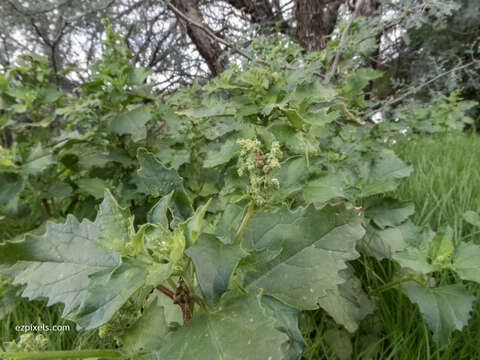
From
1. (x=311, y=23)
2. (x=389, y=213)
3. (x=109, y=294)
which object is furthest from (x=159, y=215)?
(x=311, y=23)

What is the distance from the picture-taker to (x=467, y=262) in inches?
40.1

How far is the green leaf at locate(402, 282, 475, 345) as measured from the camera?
90cm

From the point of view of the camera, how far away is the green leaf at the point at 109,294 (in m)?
0.56

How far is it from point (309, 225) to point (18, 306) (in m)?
1.40

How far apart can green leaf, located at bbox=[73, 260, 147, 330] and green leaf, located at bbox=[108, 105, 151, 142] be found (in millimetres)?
1100

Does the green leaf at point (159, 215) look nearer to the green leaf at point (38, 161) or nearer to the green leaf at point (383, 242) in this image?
the green leaf at point (383, 242)

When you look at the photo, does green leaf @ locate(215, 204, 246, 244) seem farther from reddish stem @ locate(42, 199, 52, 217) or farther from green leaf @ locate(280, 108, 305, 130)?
reddish stem @ locate(42, 199, 52, 217)

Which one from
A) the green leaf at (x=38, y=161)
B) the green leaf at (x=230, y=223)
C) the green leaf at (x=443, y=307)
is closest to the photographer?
the green leaf at (x=230, y=223)

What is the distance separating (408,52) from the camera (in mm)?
5355

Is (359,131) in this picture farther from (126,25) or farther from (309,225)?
(126,25)

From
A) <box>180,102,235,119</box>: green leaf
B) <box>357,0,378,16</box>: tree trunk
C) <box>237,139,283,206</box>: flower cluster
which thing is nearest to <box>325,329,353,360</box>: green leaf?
<box>237,139,283,206</box>: flower cluster

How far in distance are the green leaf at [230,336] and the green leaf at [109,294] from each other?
5.3 inches

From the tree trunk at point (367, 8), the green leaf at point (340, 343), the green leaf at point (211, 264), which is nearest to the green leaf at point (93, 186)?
the green leaf at point (211, 264)

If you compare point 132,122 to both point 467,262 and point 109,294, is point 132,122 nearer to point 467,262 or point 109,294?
point 109,294
